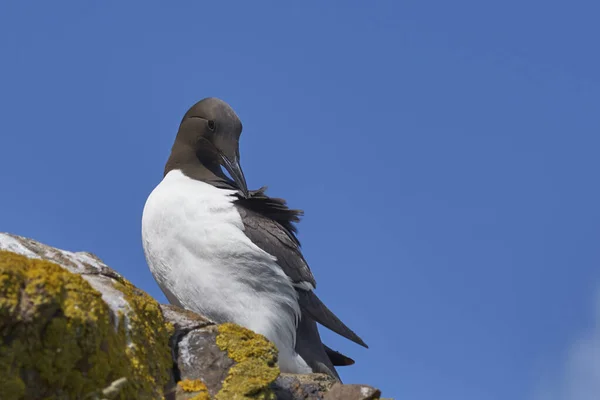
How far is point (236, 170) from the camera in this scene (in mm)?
8352

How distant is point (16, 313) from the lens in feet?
11.8

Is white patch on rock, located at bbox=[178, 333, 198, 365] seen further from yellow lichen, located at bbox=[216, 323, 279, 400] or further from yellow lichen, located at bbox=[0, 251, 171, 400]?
yellow lichen, located at bbox=[0, 251, 171, 400]

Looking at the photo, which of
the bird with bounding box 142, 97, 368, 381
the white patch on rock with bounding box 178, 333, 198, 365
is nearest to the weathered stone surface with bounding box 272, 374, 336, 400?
the white patch on rock with bounding box 178, 333, 198, 365

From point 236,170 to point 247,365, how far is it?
3.62 m

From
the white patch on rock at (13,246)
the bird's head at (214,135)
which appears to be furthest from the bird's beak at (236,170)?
the white patch on rock at (13,246)

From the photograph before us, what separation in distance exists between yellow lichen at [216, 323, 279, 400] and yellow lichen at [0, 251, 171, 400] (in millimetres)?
728

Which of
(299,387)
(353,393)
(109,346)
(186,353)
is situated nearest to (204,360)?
(186,353)

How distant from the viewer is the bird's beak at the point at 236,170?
26.9ft

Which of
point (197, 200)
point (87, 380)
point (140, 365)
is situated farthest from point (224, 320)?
point (87, 380)

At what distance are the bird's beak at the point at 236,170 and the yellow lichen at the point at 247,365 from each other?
9.96 feet

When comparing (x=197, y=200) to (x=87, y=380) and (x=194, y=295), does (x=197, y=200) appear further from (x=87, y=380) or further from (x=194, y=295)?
(x=87, y=380)

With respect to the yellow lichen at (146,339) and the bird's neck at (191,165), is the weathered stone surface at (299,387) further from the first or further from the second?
the bird's neck at (191,165)

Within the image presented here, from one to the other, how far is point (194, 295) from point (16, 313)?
390cm

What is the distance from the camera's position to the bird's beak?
26.9 feet
